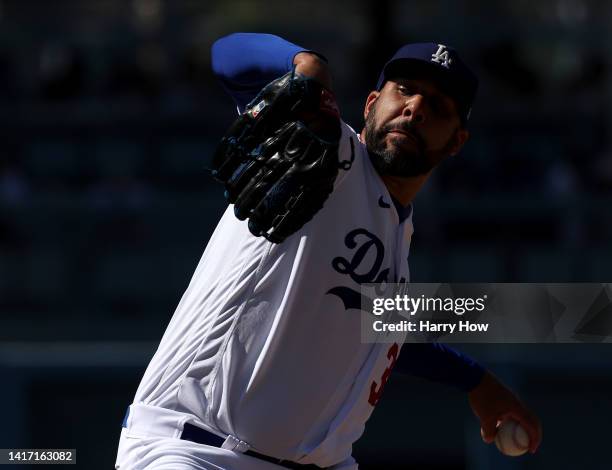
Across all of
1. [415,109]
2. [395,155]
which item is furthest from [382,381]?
[415,109]

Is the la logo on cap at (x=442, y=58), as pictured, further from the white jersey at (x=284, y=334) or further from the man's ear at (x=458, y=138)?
the white jersey at (x=284, y=334)

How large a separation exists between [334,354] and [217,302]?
325 mm

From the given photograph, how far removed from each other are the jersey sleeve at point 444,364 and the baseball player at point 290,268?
15.7 inches

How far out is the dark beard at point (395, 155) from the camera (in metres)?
3.11

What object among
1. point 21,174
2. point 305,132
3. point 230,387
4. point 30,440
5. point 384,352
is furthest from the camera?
point 21,174

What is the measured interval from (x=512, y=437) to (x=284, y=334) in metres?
0.94

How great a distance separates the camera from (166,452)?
9.71ft

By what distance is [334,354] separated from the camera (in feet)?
9.93

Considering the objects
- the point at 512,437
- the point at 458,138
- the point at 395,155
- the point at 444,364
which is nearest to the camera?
the point at 395,155

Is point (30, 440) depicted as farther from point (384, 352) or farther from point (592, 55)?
point (592, 55)

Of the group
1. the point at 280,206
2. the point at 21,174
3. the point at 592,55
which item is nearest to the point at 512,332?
the point at 280,206

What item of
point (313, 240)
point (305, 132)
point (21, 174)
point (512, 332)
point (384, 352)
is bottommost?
point (21, 174)

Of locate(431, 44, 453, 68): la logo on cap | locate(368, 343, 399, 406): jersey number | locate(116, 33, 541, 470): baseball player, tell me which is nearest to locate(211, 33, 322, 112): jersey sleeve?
locate(116, 33, 541, 470): baseball player

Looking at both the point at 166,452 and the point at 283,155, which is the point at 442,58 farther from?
the point at 166,452
